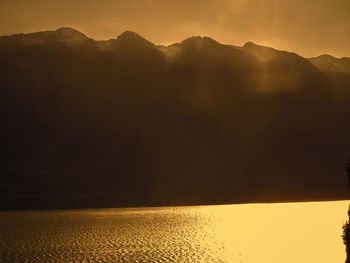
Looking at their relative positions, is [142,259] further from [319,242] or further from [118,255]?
[319,242]

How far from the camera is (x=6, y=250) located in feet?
245

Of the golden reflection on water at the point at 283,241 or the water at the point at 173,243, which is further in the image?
the golden reflection on water at the point at 283,241

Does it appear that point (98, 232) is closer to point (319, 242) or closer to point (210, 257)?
point (210, 257)

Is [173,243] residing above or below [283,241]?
below

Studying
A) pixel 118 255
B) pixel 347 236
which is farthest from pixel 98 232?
pixel 347 236

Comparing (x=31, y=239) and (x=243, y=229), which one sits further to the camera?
(x=243, y=229)

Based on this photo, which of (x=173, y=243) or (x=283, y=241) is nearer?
(x=173, y=243)

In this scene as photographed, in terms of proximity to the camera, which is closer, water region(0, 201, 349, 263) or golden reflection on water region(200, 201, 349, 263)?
water region(0, 201, 349, 263)

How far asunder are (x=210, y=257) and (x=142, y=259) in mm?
11655

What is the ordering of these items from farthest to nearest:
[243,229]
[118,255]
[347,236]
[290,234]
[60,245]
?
[243,229], [290,234], [60,245], [118,255], [347,236]

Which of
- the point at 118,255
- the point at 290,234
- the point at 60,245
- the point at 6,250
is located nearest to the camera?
the point at 118,255

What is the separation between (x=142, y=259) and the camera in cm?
6406

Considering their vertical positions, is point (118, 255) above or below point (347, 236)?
below

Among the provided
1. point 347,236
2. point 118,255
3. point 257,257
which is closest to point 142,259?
point 118,255
